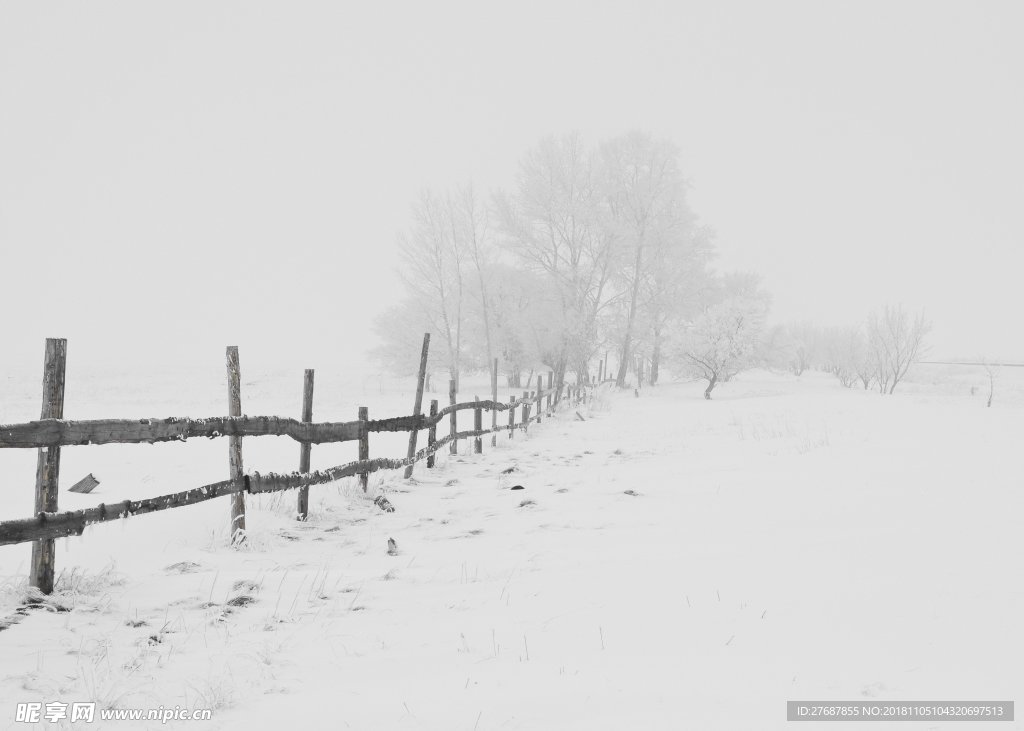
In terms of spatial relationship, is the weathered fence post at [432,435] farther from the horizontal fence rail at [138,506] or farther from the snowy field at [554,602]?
the horizontal fence rail at [138,506]

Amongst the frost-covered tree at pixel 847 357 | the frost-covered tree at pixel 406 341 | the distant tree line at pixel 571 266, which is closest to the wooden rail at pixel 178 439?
the distant tree line at pixel 571 266

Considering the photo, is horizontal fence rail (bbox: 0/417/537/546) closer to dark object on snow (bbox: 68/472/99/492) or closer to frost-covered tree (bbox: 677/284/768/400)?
dark object on snow (bbox: 68/472/99/492)

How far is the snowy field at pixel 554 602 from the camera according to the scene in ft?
7.64

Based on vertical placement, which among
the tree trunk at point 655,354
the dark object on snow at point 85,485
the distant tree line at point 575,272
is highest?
the distant tree line at point 575,272

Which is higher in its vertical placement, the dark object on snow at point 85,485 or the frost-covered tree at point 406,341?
the frost-covered tree at point 406,341

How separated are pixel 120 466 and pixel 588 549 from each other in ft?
26.9

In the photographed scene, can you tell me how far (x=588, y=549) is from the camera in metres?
4.39

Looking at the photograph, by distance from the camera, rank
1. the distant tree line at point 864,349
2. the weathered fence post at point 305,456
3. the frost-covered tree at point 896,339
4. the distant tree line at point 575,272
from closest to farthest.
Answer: the weathered fence post at point 305,456
the distant tree line at point 575,272
the frost-covered tree at point 896,339
the distant tree line at point 864,349

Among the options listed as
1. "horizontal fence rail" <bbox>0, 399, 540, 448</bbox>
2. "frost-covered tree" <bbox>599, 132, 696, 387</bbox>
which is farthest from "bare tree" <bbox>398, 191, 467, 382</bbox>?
"horizontal fence rail" <bbox>0, 399, 540, 448</bbox>

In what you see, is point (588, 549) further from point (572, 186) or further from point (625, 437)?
point (572, 186)

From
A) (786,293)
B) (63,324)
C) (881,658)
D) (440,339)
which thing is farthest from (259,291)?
(881,658)

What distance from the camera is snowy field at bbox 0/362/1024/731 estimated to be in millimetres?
2330

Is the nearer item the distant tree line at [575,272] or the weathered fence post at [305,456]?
the weathered fence post at [305,456]

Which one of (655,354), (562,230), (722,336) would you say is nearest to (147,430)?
(562,230)
